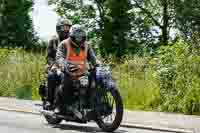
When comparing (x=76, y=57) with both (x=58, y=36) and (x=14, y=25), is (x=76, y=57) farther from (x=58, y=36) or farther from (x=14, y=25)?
(x=14, y=25)

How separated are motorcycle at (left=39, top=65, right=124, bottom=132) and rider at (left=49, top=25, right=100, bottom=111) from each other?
13 cm

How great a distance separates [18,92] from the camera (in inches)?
850

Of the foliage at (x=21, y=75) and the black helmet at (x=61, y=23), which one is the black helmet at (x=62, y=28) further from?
the foliage at (x=21, y=75)

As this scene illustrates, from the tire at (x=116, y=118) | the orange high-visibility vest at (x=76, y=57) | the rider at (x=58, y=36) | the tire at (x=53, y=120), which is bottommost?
the tire at (x=53, y=120)

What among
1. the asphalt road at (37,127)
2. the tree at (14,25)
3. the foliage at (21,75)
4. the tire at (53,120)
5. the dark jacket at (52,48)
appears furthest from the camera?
the tree at (14,25)

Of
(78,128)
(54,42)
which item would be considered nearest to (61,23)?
(54,42)

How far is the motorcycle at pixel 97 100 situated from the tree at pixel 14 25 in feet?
153

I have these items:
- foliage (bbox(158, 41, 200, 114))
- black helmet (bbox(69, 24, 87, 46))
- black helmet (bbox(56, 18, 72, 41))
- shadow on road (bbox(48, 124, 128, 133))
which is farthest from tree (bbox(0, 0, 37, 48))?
black helmet (bbox(69, 24, 87, 46))

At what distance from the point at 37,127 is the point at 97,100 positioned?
1.45m

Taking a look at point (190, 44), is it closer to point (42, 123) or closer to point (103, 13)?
point (42, 123)

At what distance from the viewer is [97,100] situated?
41.0 feet

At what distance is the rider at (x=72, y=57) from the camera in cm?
1282

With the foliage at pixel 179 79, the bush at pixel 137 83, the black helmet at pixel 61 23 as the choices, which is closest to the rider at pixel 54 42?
the black helmet at pixel 61 23

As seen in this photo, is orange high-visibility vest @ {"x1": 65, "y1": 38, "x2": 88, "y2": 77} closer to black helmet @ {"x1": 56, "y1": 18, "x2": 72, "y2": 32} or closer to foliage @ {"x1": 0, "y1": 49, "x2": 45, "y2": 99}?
black helmet @ {"x1": 56, "y1": 18, "x2": 72, "y2": 32}
